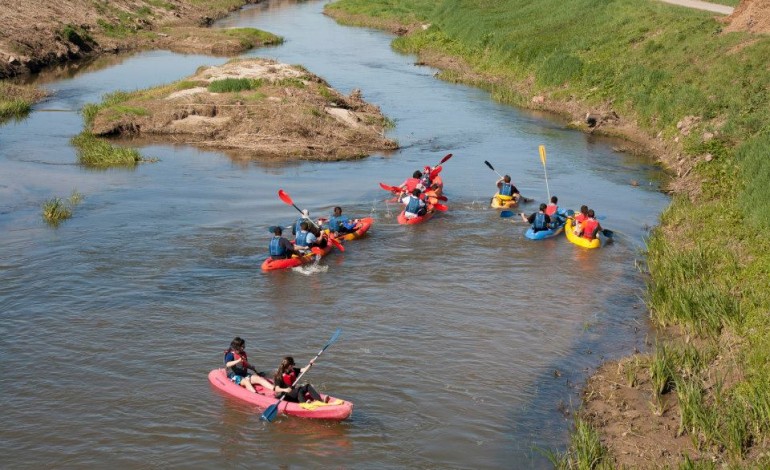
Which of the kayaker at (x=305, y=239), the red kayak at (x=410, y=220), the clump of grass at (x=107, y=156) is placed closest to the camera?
the kayaker at (x=305, y=239)

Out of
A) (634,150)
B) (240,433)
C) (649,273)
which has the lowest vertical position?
(240,433)

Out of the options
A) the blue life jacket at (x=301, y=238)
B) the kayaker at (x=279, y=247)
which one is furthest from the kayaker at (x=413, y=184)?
the kayaker at (x=279, y=247)

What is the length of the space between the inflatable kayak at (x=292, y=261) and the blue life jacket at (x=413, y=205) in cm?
363

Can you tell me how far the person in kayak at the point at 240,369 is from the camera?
15031mm

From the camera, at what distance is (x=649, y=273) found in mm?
21453

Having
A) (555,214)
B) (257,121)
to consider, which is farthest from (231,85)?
(555,214)

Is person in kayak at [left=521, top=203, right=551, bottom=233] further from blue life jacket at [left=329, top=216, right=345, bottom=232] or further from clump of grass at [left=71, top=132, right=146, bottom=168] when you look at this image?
clump of grass at [left=71, top=132, right=146, bottom=168]

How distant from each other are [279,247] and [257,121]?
1459 centimetres

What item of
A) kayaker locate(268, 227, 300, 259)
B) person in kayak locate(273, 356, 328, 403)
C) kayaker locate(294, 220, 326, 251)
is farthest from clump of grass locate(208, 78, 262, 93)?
person in kayak locate(273, 356, 328, 403)

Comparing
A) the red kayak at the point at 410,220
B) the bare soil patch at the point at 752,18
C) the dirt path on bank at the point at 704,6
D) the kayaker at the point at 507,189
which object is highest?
the dirt path on bank at the point at 704,6

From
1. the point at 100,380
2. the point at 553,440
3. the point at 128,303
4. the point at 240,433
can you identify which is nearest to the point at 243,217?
the point at 128,303

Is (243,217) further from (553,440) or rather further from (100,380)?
(553,440)

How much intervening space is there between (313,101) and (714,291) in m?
22.7

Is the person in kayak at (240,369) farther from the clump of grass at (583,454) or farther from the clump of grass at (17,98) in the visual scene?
the clump of grass at (17,98)
